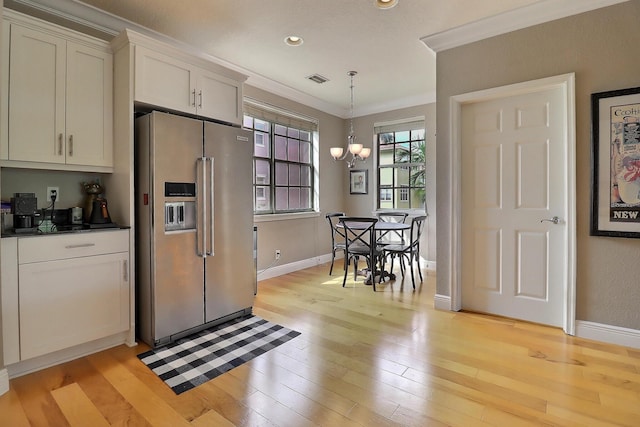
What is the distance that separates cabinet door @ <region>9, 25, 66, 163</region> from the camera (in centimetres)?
220

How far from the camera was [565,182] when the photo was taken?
277 centimetres

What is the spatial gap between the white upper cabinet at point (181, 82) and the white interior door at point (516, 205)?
2291 millimetres

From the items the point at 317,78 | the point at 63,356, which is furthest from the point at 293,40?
the point at 63,356

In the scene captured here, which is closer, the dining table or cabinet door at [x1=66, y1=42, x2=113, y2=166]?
cabinet door at [x1=66, y1=42, x2=113, y2=166]

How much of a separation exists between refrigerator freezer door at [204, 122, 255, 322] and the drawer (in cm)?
70

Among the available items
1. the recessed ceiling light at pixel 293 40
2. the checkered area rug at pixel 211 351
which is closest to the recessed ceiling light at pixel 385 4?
the recessed ceiling light at pixel 293 40

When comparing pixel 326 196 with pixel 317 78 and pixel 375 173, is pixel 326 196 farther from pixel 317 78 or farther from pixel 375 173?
pixel 317 78

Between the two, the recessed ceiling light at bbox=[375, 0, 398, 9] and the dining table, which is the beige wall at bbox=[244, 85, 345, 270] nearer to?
the dining table

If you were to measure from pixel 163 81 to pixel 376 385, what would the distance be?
8.99ft

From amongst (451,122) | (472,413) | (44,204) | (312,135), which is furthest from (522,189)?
(44,204)

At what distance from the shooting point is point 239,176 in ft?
10.1

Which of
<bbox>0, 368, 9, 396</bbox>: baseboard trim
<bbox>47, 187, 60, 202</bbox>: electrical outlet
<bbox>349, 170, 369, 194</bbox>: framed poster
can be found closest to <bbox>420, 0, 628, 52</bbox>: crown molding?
<bbox>349, 170, 369, 194</bbox>: framed poster

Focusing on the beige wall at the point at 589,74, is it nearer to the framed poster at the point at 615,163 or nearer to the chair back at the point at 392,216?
the framed poster at the point at 615,163

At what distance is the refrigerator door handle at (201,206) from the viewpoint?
2756 millimetres
